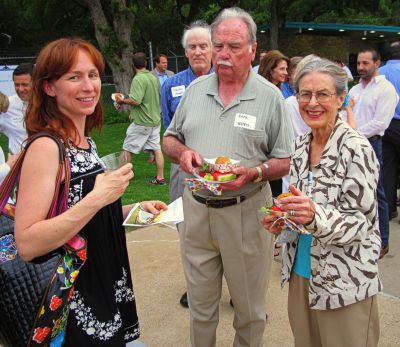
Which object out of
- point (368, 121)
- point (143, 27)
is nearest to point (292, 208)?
point (368, 121)

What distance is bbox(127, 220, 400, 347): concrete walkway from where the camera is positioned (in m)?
3.24

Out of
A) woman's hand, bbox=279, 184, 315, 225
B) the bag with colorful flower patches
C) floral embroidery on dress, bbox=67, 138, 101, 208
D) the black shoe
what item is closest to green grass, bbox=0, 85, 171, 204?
floral embroidery on dress, bbox=67, 138, 101, 208

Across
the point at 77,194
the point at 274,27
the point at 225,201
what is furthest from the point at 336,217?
the point at 274,27

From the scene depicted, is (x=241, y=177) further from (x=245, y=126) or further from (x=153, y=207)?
(x=153, y=207)

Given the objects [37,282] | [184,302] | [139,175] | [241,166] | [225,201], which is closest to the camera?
[37,282]

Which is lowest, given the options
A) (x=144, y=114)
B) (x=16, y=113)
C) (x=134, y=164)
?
(x=134, y=164)

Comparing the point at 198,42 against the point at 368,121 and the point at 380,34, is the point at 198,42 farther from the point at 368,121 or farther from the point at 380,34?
the point at 380,34

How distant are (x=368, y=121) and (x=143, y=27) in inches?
1284

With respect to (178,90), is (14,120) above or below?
below

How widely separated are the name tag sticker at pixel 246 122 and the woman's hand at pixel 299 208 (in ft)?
2.88

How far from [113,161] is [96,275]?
518mm

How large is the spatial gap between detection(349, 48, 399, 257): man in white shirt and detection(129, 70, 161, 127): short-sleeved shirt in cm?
389

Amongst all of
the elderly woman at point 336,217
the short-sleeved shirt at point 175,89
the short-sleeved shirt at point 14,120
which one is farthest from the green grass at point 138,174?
the elderly woman at point 336,217

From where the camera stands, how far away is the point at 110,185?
1.68 m
